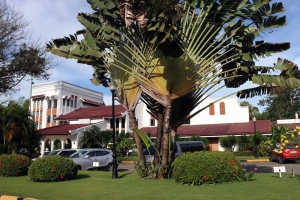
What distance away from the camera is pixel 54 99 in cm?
5203

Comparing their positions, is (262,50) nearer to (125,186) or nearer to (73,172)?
(125,186)

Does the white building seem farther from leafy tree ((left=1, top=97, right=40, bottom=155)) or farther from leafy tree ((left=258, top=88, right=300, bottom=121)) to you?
leafy tree ((left=258, top=88, right=300, bottom=121))

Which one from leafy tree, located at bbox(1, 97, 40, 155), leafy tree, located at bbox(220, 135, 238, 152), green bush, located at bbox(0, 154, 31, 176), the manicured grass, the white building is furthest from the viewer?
the white building

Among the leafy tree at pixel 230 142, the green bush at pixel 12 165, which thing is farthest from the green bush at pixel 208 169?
the leafy tree at pixel 230 142

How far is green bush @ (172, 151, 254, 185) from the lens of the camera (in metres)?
9.30

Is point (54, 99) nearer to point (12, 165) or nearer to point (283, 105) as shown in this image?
point (12, 165)

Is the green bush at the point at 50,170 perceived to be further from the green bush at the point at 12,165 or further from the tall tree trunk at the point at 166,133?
the tall tree trunk at the point at 166,133

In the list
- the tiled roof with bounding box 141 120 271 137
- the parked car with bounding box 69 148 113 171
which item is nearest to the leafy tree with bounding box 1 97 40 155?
the parked car with bounding box 69 148 113 171

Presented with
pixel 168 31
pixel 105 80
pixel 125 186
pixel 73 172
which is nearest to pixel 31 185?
pixel 73 172

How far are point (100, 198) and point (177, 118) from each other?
16.3 feet

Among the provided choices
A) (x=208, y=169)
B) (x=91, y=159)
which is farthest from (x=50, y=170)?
(x=91, y=159)

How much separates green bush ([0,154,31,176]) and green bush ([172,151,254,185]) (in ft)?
26.3

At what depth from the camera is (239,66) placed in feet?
39.4

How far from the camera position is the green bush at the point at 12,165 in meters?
13.4
